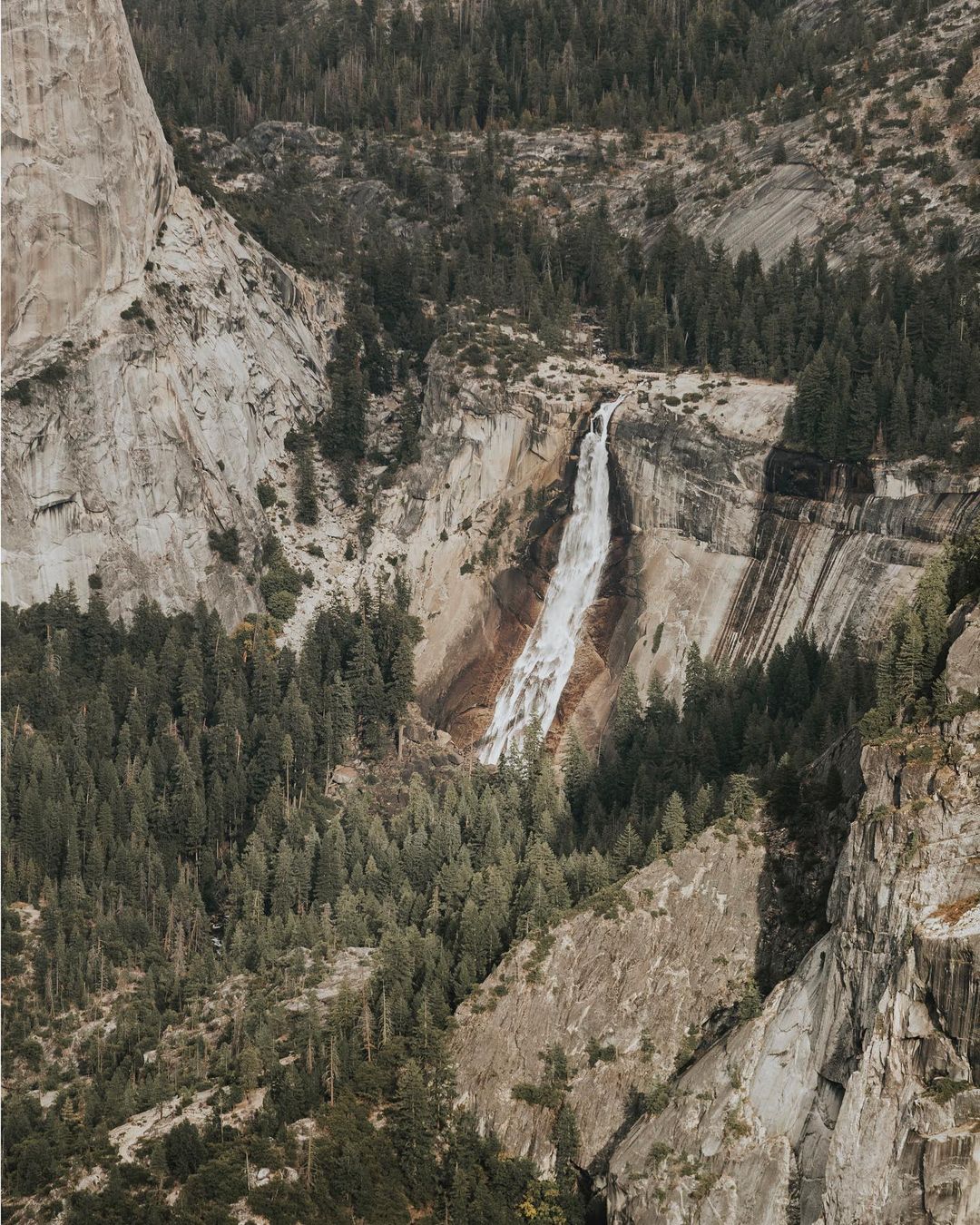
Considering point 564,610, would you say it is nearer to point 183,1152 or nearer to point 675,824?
point 675,824

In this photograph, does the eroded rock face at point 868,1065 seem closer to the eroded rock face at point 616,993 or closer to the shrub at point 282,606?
the eroded rock face at point 616,993

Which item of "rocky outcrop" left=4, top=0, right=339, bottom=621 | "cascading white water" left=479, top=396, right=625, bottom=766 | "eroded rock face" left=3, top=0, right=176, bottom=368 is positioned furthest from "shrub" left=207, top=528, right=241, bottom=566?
"cascading white water" left=479, top=396, right=625, bottom=766

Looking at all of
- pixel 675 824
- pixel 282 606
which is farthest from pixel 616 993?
pixel 282 606

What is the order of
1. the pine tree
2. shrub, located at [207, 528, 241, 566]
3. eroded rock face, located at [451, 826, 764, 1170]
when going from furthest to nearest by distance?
shrub, located at [207, 528, 241, 566], the pine tree, eroded rock face, located at [451, 826, 764, 1170]

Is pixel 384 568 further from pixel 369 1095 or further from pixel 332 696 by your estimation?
pixel 369 1095

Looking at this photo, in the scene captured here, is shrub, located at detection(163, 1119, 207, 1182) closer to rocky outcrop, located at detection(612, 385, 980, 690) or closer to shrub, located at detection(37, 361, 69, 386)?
rocky outcrop, located at detection(612, 385, 980, 690)

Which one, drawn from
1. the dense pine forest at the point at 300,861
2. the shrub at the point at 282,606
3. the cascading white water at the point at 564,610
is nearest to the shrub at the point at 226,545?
the shrub at the point at 282,606

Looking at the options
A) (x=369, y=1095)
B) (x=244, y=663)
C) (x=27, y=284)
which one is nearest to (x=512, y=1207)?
(x=369, y=1095)
